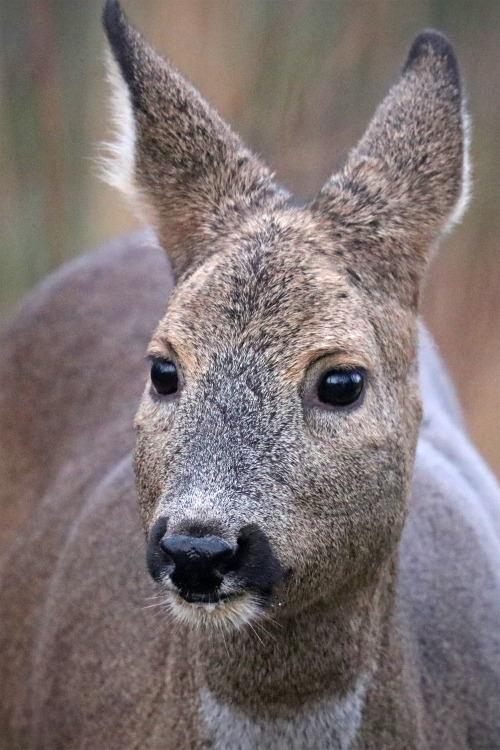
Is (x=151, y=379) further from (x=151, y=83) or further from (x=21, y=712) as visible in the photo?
(x=21, y=712)

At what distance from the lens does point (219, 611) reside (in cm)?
328

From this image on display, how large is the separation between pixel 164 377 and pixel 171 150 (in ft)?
2.88

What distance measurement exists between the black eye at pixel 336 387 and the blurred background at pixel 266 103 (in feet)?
16.0

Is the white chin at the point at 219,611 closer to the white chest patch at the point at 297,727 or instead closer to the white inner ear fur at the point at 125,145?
the white chest patch at the point at 297,727

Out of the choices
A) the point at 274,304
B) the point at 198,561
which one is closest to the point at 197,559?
the point at 198,561

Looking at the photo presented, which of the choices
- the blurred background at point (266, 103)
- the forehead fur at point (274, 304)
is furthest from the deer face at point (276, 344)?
the blurred background at point (266, 103)

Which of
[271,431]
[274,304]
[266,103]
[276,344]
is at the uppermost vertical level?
[266,103]

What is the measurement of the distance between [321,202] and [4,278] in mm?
6081

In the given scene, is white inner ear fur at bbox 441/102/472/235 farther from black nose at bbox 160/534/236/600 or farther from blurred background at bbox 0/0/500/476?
blurred background at bbox 0/0/500/476

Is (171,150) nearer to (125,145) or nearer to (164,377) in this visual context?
(125,145)

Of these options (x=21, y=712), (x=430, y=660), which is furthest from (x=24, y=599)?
(x=430, y=660)

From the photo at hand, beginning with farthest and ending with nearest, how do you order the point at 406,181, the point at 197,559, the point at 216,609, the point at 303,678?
1. the point at 406,181
2. the point at 303,678
3. the point at 216,609
4. the point at 197,559

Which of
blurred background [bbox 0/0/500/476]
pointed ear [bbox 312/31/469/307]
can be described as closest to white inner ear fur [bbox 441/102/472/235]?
pointed ear [bbox 312/31/469/307]

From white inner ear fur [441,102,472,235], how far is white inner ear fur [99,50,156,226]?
0.97m
